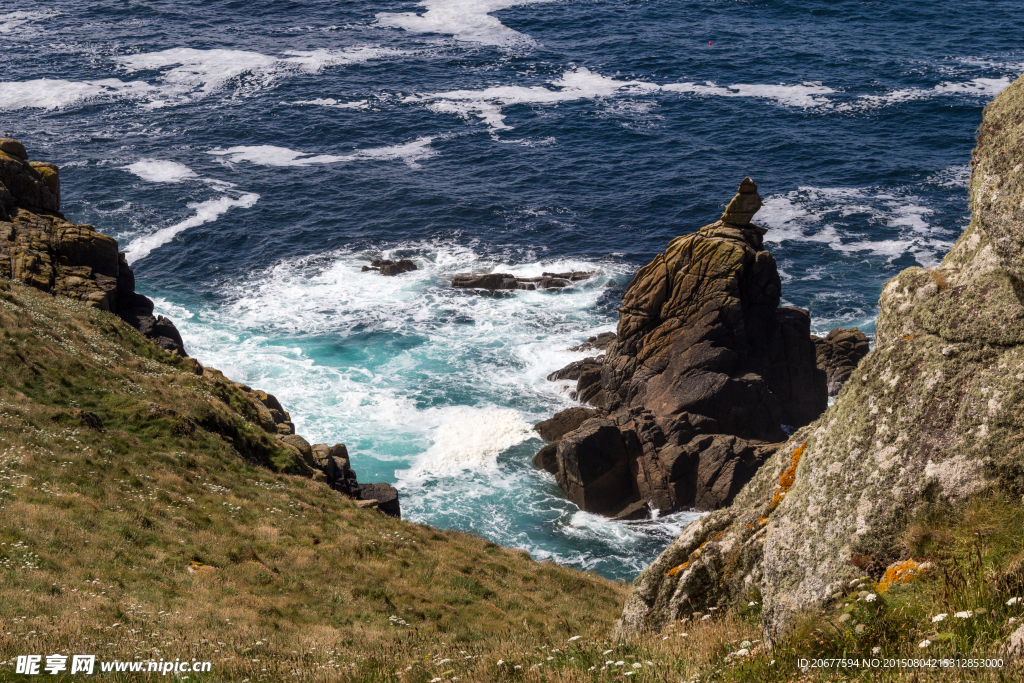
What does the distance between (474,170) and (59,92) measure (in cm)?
5509

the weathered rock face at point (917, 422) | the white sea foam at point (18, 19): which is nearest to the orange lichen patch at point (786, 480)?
the weathered rock face at point (917, 422)

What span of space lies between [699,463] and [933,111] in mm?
62186

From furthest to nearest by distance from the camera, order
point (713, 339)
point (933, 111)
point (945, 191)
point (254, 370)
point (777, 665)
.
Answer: point (933, 111) → point (945, 191) → point (254, 370) → point (713, 339) → point (777, 665)

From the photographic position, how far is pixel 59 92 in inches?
3735

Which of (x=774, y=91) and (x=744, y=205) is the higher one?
(x=774, y=91)

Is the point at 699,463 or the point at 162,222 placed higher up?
the point at 162,222

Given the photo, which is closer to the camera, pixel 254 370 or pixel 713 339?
pixel 713 339

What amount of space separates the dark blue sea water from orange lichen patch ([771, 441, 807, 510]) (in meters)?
23.6

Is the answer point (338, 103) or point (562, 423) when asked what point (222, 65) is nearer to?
point (338, 103)

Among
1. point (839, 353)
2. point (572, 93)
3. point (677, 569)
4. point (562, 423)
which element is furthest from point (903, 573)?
point (572, 93)

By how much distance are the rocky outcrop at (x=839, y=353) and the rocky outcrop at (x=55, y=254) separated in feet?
116

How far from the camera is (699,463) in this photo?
3816 centimetres

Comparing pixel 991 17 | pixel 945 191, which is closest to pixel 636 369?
pixel 945 191

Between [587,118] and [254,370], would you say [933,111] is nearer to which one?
[587,118]
